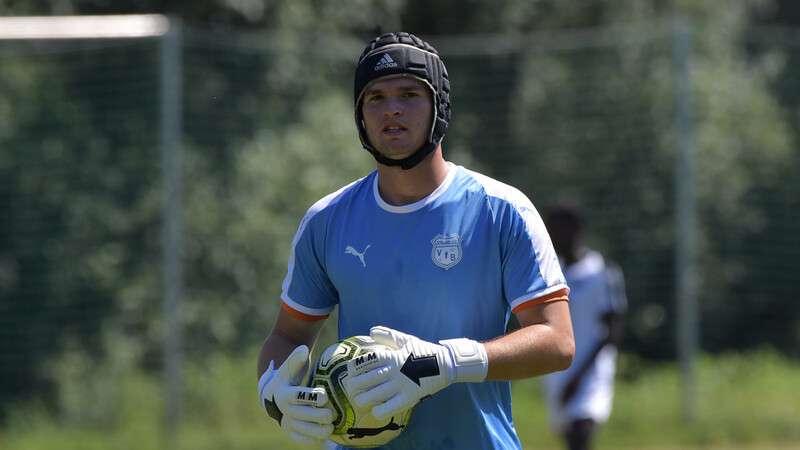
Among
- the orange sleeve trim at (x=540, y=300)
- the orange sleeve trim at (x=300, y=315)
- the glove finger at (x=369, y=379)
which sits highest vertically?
the orange sleeve trim at (x=540, y=300)

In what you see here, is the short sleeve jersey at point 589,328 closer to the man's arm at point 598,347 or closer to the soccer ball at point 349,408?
the man's arm at point 598,347

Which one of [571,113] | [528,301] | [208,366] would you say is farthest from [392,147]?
[571,113]

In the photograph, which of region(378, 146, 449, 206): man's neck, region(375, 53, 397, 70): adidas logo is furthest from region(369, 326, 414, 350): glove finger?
region(375, 53, 397, 70): adidas logo

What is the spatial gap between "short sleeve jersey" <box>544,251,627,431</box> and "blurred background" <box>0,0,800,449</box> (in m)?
2.41

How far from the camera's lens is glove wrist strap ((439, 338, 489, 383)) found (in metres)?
2.91

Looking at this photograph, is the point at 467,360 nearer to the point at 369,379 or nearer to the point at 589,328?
the point at 369,379

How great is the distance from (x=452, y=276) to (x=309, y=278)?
0.52m

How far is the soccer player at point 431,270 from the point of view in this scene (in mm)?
3047

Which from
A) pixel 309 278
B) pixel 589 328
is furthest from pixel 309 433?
pixel 589 328

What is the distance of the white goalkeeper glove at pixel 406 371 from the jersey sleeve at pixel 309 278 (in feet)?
1.63

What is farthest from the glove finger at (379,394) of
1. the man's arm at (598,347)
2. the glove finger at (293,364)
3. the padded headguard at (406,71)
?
the man's arm at (598,347)

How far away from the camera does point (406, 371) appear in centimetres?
288

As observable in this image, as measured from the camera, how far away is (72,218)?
929cm

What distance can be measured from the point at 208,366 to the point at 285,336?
601 cm
